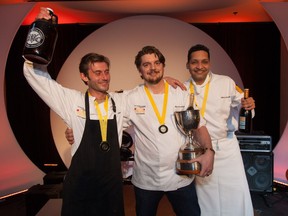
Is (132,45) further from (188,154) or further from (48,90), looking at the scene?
(188,154)

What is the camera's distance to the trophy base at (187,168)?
1652mm

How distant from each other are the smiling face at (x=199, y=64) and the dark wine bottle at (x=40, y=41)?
1058 mm

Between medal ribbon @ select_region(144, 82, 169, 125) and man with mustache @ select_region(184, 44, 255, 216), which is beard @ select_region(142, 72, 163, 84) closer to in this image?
medal ribbon @ select_region(144, 82, 169, 125)

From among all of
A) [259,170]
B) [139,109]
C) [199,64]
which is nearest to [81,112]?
[139,109]

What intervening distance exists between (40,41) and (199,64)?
1158mm

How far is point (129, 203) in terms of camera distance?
127 inches

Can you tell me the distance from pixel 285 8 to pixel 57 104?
289 cm

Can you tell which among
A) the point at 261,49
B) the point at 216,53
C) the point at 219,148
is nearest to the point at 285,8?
the point at 216,53

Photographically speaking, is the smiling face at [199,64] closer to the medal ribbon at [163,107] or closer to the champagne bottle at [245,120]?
the medal ribbon at [163,107]

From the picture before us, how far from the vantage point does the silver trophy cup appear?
65.1 inches

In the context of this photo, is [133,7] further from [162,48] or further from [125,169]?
[125,169]

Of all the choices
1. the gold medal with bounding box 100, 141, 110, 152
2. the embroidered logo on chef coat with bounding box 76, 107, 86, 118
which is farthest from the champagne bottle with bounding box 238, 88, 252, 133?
the embroidered logo on chef coat with bounding box 76, 107, 86, 118

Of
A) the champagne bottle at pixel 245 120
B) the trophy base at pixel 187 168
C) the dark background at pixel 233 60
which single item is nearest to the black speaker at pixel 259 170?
the champagne bottle at pixel 245 120

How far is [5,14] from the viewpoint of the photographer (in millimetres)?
3225
